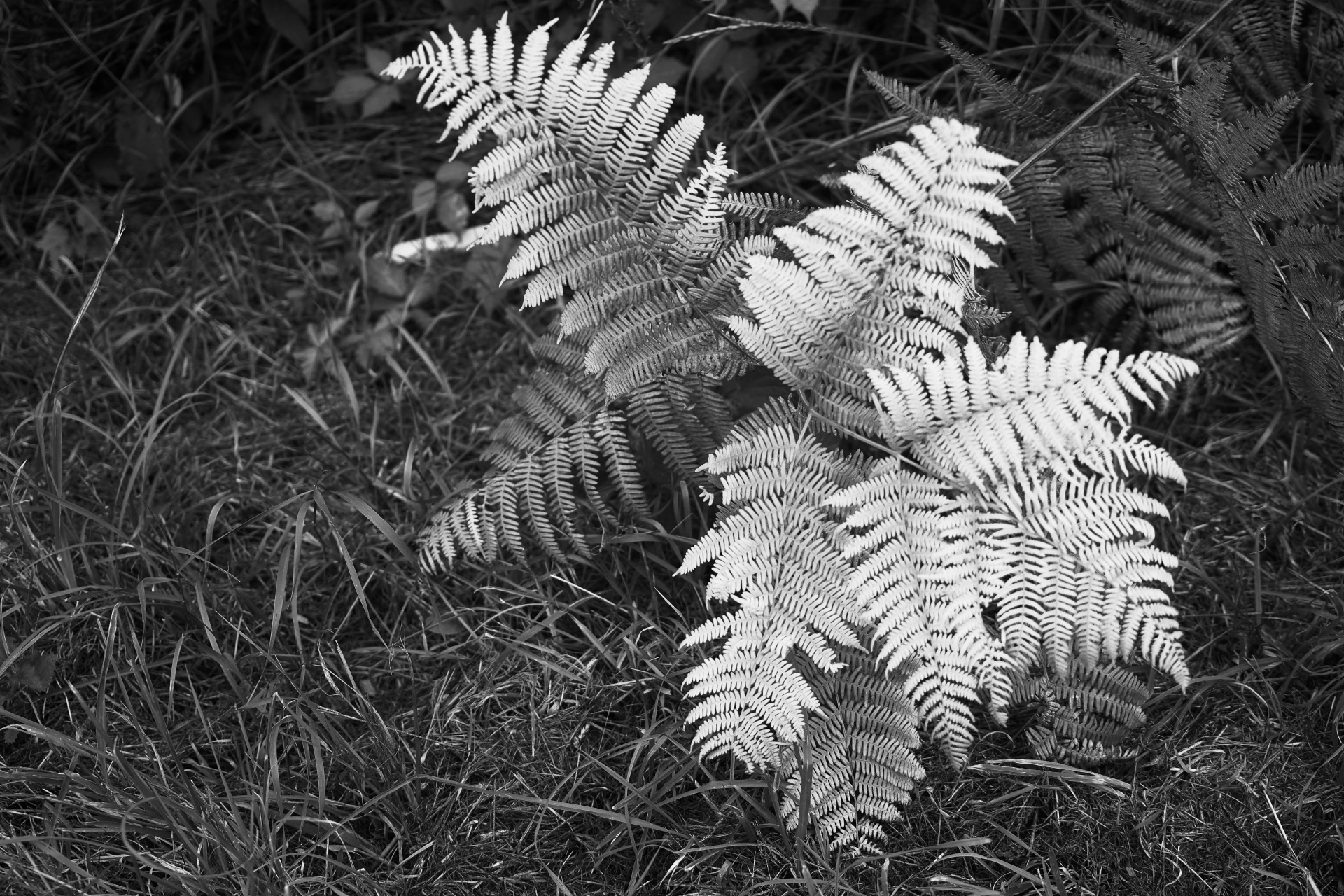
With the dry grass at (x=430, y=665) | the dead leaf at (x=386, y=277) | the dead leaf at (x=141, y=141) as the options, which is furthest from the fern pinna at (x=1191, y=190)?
the dead leaf at (x=141, y=141)

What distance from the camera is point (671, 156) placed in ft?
7.49

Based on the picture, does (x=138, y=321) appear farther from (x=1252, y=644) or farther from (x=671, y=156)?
(x=1252, y=644)

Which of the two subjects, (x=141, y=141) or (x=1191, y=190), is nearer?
(x=1191, y=190)

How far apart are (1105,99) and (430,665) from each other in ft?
7.08

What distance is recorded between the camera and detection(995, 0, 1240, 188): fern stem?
2580mm

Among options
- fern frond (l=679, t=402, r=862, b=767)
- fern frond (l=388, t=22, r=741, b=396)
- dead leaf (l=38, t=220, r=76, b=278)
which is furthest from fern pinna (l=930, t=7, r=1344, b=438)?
dead leaf (l=38, t=220, r=76, b=278)

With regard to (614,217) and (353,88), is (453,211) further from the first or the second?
(614,217)

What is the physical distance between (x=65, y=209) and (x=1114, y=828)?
3.53m

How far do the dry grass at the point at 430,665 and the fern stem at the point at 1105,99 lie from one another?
45 cm

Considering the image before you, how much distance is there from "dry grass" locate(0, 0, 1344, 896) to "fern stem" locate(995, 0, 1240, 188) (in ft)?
1.47

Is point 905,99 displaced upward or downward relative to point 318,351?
upward

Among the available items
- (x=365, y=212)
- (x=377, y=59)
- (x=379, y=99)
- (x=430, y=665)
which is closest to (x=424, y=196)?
(x=365, y=212)

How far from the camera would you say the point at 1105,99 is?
2584mm

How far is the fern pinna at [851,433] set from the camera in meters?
2.10
